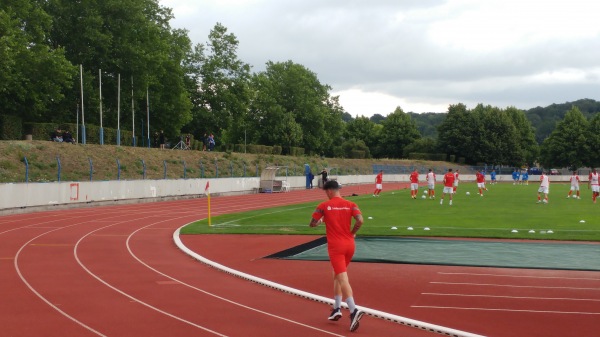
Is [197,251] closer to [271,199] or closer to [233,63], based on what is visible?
[271,199]

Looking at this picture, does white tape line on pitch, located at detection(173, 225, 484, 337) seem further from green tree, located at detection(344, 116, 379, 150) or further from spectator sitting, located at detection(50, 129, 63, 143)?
green tree, located at detection(344, 116, 379, 150)

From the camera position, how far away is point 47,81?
42500 millimetres

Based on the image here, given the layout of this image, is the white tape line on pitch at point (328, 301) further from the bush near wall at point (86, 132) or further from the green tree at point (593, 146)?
the green tree at point (593, 146)

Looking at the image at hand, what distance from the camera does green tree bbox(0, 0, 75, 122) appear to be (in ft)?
126

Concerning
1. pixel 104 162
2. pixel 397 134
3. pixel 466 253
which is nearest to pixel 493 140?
pixel 397 134

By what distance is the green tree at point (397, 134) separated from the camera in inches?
5138

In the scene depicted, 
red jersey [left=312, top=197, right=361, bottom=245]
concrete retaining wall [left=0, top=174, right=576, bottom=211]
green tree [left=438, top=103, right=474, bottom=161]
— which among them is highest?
green tree [left=438, top=103, right=474, bottom=161]

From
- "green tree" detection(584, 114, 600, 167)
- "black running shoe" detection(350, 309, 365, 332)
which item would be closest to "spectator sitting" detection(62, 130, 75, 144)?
"black running shoe" detection(350, 309, 365, 332)

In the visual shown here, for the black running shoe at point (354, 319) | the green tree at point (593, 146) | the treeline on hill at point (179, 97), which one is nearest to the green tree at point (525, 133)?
the treeline on hill at point (179, 97)

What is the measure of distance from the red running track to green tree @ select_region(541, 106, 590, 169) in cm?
10731

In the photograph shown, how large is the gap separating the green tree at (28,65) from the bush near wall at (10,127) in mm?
1475

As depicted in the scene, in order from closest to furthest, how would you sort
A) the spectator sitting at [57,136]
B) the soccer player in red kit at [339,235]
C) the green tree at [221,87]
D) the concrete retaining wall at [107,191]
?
the soccer player in red kit at [339,235]
the concrete retaining wall at [107,191]
the spectator sitting at [57,136]
the green tree at [221,87]

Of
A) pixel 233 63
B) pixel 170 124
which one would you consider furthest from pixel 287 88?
pixel 170 124

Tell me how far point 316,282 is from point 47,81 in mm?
34748
